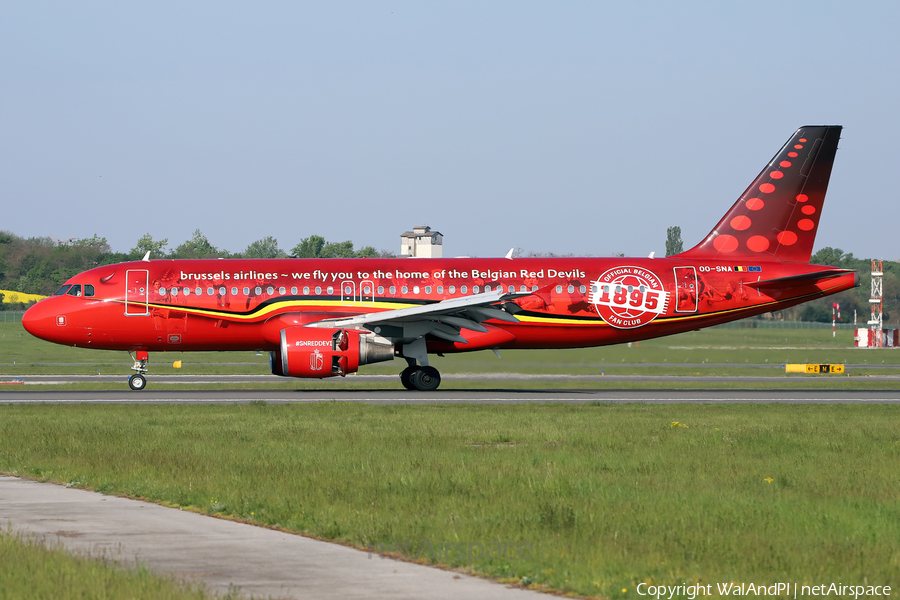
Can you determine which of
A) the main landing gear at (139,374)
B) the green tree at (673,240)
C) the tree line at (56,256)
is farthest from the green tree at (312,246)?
the main landing gear at (139,374)

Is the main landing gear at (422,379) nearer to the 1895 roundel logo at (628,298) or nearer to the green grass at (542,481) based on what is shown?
the 1895 roundel logo at (628,298)

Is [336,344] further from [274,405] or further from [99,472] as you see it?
[99,472]

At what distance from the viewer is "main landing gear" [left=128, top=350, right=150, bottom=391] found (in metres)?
33.0

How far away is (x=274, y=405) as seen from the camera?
2628 centimetres

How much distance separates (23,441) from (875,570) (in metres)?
15.1

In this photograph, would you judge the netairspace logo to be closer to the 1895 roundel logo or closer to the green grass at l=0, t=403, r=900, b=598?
the green grass at l=0, t=403, r=900, b=598

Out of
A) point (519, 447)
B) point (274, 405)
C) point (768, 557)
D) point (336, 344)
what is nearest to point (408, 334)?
point (336, 344)

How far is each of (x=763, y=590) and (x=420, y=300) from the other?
78.6ft

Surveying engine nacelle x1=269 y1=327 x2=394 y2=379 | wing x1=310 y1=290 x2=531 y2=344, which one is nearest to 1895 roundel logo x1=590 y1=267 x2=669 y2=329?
wing x1=310 y1=290 x2=531 y2=344

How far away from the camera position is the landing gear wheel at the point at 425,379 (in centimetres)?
3152

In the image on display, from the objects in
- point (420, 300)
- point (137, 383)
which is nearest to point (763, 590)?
point (420, 300)

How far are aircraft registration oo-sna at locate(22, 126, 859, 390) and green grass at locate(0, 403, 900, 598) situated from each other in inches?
299

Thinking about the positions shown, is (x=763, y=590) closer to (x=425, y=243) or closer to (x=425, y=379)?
(x=425, y=379)

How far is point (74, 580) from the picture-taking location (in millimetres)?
8125
